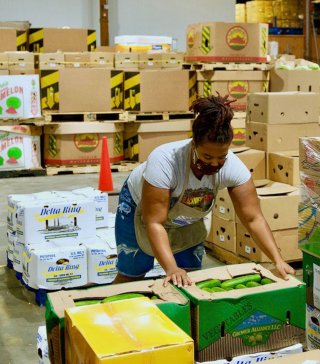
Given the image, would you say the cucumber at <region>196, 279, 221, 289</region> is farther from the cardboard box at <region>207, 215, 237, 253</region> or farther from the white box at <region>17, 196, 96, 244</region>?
the cardboard box at <region>207, 215, 237, 253</region>

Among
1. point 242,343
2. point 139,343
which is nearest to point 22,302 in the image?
point 242,343

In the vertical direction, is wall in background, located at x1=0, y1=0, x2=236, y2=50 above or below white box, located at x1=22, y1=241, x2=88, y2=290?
above

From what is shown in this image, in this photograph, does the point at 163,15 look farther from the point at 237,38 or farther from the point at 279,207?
the point at 279,207

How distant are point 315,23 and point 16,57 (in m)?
11.9

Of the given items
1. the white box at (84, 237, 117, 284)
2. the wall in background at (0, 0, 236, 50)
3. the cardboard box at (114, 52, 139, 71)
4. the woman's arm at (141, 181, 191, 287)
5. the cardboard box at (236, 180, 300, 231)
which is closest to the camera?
the woman's arm at (141, 181, 191, 287)

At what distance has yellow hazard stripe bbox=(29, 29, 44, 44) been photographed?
11.5 m

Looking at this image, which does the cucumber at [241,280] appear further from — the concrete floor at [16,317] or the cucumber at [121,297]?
the concrete floor at [16,317]

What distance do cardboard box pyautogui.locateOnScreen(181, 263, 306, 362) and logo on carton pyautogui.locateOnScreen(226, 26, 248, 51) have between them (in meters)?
7.43

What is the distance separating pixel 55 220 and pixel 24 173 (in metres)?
4.88

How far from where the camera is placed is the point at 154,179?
2.94 m

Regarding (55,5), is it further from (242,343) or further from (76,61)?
(242,343)

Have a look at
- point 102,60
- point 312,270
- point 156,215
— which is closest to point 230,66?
point 102,60

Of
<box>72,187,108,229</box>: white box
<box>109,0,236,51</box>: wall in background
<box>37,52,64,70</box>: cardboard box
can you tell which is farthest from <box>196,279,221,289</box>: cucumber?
<box>109,0,236,51</box>: wall in background

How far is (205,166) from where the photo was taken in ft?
9.65
